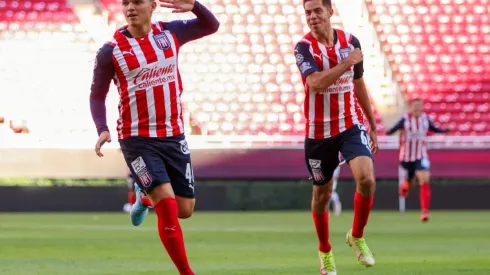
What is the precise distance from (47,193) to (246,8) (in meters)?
6.26

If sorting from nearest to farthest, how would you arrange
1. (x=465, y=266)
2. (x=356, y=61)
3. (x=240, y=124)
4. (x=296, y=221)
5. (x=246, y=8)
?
(x=356, y=61) → (x=465, y=266) → (x=296, y=221) → (x=240, y=124) → (x=246, y=8)

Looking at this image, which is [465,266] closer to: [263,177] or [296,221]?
[296,221]

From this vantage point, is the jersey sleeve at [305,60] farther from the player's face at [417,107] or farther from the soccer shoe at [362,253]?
the player's face at [417,107]

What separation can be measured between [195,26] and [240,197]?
46.5ft

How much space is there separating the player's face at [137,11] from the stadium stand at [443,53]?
16.5 m

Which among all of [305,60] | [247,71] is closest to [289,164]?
[247,71]

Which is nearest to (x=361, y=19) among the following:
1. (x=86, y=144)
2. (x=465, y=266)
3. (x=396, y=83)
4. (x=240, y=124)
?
(x=396, y=83)

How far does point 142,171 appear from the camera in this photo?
737 centimetres

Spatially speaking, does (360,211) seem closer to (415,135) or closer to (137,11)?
(137,11)

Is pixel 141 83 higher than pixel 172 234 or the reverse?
higher

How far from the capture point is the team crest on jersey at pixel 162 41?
24.9 feet

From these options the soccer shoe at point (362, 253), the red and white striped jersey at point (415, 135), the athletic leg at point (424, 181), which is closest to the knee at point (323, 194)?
the soccer shoe at point (362, 253)

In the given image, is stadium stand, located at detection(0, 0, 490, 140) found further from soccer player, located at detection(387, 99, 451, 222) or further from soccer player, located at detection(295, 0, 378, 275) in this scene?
soccer player, located at detection(295, 0, 378, 275)

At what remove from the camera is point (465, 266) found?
946 centimetres
